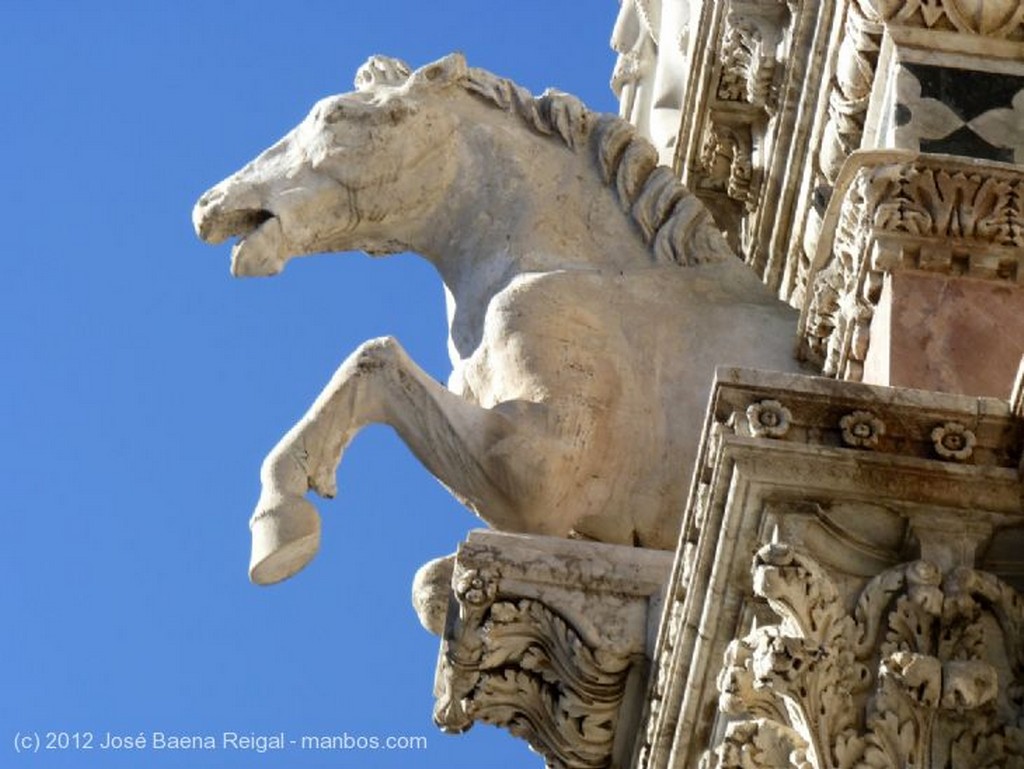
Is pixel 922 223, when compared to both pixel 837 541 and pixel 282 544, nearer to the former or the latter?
pixel 837 541

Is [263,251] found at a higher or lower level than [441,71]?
lower

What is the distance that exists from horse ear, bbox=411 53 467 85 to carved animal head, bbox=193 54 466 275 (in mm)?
187

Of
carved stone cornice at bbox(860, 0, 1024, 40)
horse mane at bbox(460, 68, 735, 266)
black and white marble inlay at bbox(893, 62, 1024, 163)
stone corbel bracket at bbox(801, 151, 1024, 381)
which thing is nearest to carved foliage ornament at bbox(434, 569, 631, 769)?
stone corbel bracket at bbox(801, 151, 1024, 381)

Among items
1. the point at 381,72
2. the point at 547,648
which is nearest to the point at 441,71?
the point at 381,72

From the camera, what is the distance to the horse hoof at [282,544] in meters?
12.3

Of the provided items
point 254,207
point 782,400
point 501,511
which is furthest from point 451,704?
point 254,207

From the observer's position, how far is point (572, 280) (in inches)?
522

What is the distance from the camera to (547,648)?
39.7 ft

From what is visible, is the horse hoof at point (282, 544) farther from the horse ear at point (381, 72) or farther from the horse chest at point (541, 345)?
the horse ear at point (381, 72)

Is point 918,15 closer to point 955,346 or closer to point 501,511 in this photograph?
point 955,346

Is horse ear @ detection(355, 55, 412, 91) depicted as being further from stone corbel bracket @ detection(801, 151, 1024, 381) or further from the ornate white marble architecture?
stone corbel bracket @ detection(801, 151, 1024, 381)

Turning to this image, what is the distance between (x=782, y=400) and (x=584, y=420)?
6.02ft

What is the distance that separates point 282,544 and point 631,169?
2479 mm

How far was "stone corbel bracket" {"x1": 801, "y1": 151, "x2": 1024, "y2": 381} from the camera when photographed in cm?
1219
